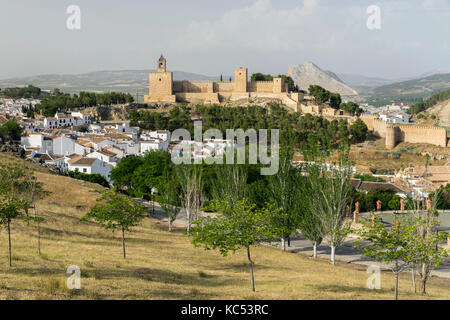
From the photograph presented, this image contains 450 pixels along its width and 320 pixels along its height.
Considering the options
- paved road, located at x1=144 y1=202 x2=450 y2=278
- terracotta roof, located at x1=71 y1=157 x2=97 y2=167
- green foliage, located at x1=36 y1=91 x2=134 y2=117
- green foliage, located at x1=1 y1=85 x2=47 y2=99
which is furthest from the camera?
green foliage, located at x1=1 y1=85 x2=47 y2=99

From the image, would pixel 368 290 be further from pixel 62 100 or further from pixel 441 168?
pixel 62 100

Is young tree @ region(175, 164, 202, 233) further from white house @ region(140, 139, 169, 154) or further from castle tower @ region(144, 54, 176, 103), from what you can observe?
castle tower @ region(144, 54, 176, 103)

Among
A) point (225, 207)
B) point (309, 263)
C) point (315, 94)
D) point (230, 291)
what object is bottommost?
point (309, 263)

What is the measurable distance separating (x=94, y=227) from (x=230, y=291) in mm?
8490

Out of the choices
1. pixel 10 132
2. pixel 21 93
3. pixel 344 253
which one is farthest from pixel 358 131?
pixel 21 93

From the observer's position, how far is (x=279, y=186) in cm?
1864

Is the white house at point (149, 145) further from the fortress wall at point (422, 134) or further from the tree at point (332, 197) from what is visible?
the fortress wall at point (422, 134)

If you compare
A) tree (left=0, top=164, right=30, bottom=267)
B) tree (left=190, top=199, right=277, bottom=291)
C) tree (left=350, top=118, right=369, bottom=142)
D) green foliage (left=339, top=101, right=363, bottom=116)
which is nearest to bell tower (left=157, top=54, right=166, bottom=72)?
green foliage (left=339, top=101, right=363, bottom=116)

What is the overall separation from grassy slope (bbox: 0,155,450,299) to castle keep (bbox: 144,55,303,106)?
48.1 metres

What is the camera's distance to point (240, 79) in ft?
211

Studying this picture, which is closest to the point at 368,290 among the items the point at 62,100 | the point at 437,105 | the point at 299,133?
the point at 299,133

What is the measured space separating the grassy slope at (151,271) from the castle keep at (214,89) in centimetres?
4809

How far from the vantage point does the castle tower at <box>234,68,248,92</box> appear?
63656mm

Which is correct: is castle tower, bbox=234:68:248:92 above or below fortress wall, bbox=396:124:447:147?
above
